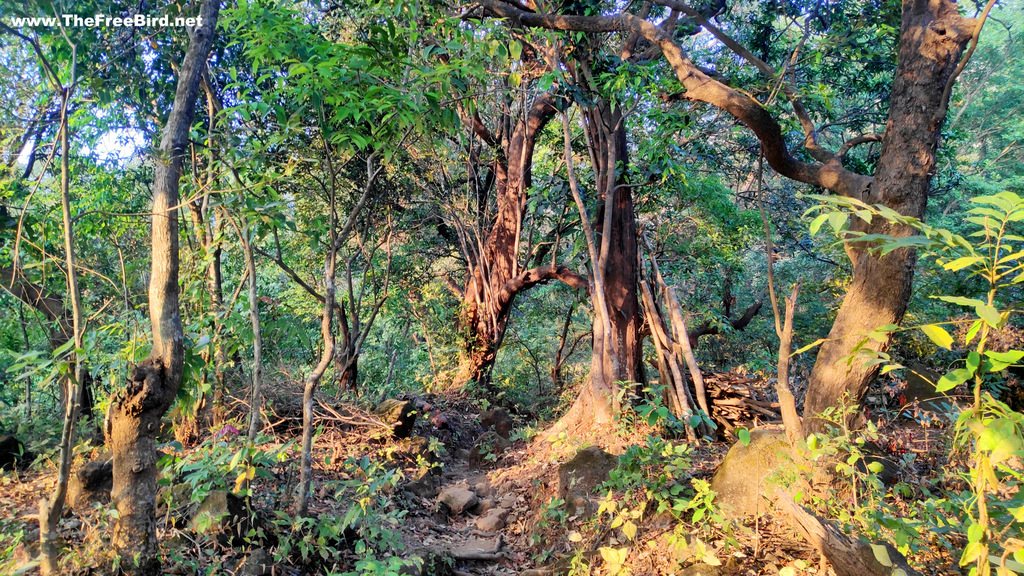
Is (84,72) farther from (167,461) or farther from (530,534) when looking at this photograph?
(530,534)

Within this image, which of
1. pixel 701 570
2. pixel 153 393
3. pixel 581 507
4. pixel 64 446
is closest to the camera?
pixel 64 446

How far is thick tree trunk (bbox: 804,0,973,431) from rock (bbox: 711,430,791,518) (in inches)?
15.6

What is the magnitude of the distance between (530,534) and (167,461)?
277cm

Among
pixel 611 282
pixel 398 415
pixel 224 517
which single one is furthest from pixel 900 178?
pixel 398 415

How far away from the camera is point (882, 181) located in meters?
3.24

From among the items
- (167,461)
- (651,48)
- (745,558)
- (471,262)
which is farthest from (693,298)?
(167,461)

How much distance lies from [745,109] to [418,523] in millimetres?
4175

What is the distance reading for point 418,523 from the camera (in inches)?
180

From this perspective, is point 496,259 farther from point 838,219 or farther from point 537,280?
point 838,219

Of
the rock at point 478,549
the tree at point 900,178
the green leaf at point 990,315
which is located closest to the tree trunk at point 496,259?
the rock at point 478,549

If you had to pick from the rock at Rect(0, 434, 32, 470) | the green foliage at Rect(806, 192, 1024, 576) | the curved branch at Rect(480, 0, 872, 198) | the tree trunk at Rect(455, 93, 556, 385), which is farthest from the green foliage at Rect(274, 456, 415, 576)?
the tree trunk at Rect(455, 93, 556, 385)

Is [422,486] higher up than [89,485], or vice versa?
[89,485]

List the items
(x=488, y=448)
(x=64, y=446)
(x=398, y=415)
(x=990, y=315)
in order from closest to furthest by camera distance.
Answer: (x=990, y=315)
(x=64, y=446)
(x=398, y=415)
(x=488, y=448)

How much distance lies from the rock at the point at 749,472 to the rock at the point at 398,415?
328cm
